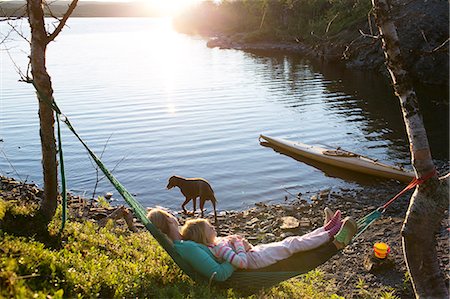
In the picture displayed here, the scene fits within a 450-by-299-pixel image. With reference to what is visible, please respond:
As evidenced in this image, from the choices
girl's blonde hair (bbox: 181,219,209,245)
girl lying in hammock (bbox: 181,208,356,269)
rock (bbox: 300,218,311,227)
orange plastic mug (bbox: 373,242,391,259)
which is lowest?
rock (bbox: 300,218,311,227)

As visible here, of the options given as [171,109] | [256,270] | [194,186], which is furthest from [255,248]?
[171,109]

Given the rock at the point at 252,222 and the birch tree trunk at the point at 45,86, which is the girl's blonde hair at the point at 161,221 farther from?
the rock at the point at 252,222

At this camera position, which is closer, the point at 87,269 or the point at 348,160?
the point at 87,269

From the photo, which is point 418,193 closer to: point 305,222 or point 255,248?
point 255,248

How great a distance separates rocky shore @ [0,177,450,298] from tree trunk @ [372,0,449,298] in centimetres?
283

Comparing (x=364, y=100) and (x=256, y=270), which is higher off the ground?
(x=256, y=270)

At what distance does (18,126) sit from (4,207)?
61.4ft

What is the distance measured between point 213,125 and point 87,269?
61.0ft

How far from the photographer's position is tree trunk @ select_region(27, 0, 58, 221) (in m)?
5.97

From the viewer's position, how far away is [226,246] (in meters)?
5.68

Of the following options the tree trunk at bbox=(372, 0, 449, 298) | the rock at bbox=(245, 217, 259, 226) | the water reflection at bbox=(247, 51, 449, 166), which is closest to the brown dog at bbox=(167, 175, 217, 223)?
the rock at bbox=(245, 217, 259, 226)

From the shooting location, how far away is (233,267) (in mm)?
5574

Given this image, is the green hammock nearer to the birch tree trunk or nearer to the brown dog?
the birch tree trunk

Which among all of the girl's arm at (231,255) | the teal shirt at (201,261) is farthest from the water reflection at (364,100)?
the teal shirt at (201,261)
